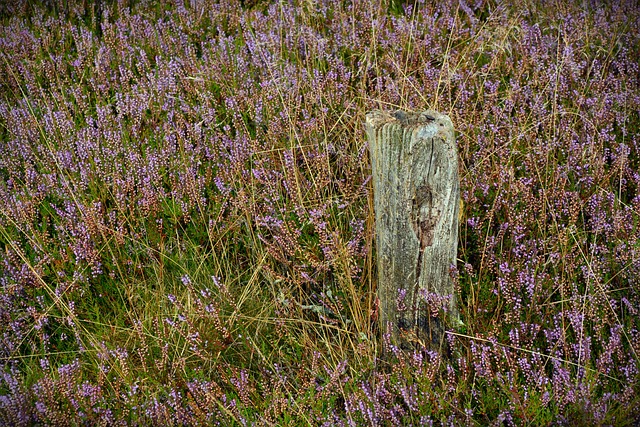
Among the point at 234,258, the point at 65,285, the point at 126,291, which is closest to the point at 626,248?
the point at 234,258

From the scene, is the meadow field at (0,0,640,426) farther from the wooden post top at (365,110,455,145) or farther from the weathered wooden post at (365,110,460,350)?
the wooden post top at (365,110,455,145)

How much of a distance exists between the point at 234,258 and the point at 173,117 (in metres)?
1.25

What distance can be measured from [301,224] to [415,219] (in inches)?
43.7

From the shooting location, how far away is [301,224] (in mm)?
3559

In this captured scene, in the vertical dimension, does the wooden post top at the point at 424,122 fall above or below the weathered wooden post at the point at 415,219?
above

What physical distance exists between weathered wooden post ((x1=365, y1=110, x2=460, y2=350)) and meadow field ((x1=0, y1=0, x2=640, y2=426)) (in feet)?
0.43

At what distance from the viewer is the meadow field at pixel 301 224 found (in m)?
2.72

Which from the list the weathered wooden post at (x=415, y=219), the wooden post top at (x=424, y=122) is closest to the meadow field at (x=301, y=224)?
the weathered wooden post at (x=415, y=219)

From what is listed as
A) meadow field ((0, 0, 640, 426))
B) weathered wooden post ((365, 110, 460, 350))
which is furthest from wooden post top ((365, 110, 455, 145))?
meadow field ((0, 0, 640, 426))

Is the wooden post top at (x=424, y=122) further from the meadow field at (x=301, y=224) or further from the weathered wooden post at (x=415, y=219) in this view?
the meadow field at (x=301, y=224)

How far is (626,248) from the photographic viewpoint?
125 inches

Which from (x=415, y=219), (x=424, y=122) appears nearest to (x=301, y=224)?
(x=415, y=219)

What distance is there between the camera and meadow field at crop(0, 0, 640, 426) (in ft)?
8.91

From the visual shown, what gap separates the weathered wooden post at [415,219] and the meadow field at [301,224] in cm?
13
